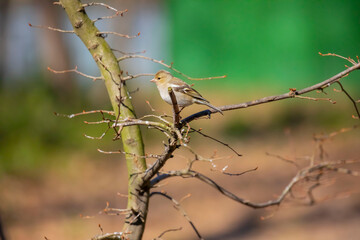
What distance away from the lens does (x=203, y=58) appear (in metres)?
13.9

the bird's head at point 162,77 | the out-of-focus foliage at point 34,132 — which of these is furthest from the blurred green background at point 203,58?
the bird's head at point 162,77

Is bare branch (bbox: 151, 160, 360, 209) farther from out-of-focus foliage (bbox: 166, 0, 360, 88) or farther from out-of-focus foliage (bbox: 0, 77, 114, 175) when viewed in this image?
out-of-focus foliage (bbox: 166, 0, 360, 88)

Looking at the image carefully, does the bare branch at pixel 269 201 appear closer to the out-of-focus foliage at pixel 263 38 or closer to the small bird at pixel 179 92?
the small bird at pixel 179 92

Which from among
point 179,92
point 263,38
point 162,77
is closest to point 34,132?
point 162,77

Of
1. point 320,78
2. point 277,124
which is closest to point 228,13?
point 320,78

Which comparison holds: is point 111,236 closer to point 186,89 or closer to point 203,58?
point 186,89

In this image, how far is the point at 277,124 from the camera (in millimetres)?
11031

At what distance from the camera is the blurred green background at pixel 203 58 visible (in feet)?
30.5

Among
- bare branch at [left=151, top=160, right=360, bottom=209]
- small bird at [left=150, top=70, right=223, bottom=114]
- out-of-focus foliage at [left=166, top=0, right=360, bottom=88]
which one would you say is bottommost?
bare branch at [left=151, top=160, right=360, bottom=209]

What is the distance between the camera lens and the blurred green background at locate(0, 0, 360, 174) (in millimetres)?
9297

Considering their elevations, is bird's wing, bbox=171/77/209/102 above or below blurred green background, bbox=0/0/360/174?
below

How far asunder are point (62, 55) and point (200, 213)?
678 centimetres

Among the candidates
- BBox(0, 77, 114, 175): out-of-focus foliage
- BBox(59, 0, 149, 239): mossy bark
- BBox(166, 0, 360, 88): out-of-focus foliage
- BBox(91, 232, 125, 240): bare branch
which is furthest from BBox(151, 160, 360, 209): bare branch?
BBox(166, 0, 360, 88): out-of-focus foliage

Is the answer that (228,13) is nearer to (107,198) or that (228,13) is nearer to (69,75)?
(69,75)
